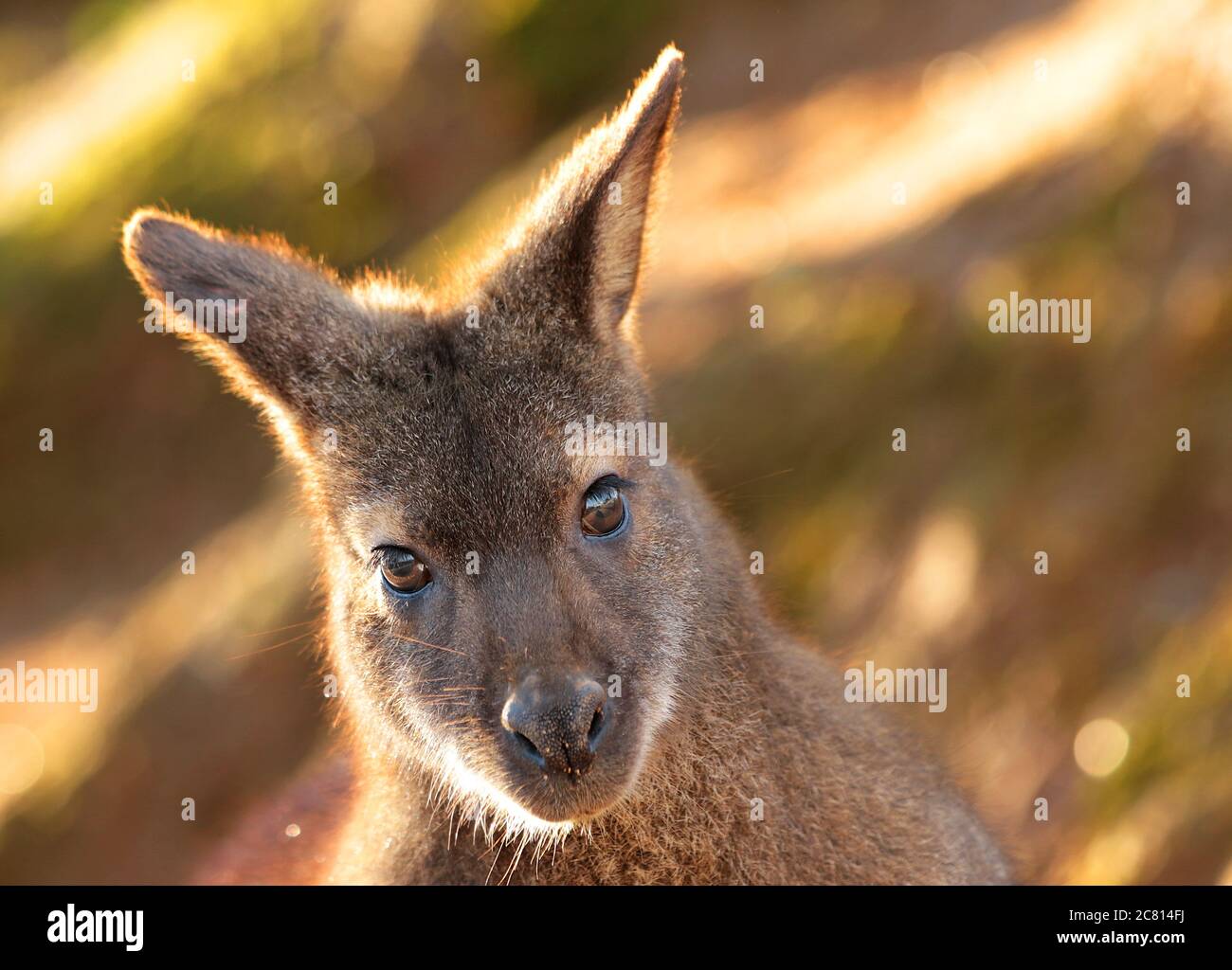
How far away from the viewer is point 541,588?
423 cm

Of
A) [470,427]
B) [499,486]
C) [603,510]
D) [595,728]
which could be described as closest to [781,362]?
[603,510]

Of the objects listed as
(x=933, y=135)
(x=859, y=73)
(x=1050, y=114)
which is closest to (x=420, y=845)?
(x=1050, y=114)

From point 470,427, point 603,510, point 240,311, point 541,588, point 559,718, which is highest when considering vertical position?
point 240,311

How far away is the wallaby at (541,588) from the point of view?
4.23 metres

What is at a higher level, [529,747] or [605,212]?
[605,212]

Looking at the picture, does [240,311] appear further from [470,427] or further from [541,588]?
[541,588]

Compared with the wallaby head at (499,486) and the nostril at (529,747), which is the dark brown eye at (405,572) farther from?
the nostril at (529,747)

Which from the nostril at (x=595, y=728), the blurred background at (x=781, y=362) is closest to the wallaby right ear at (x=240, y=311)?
the blurred background at (x=781, y=362)

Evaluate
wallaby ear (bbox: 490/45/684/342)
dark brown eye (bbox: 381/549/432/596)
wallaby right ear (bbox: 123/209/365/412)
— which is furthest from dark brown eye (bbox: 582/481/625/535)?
wallaby right ear (bbox: 123/209/365/412)

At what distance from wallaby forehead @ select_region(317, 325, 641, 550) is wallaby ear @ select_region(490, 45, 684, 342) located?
0.24 metres

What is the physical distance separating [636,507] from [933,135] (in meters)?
7.73

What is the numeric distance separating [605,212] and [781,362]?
17.6 ft

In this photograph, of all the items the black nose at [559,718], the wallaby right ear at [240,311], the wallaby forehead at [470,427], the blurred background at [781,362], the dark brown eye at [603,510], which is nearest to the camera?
the black nose at [559,718]

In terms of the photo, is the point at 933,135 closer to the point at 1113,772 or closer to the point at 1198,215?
the point at 1198,215
